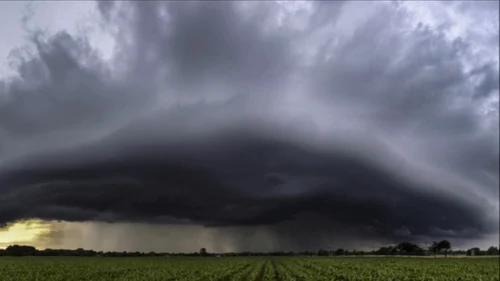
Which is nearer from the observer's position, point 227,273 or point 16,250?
point 16,250

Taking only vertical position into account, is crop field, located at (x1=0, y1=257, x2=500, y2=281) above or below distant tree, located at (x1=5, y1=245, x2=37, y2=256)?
below

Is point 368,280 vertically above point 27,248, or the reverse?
point 27,248

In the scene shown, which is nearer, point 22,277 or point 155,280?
point 22,277

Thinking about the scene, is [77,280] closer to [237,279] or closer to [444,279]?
[237,279]

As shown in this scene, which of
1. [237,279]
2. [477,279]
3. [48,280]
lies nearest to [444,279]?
[477,279]

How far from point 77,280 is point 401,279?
5450 cm

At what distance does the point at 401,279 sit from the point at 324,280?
15.0 m

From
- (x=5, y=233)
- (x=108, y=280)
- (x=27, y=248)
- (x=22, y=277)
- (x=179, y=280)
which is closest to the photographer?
(x=5, y=233)

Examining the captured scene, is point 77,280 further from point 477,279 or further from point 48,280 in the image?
point 477,279

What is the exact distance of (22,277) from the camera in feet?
232

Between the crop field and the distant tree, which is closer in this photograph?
the distant tree

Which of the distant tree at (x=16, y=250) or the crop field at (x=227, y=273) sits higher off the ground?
the distant tree at (x=16, y=250)

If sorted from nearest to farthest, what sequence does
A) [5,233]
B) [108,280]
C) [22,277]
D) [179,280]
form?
[5,233], [22,277], [108,280], [179,280]

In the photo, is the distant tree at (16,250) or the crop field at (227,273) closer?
the distant tree at (16,250)
